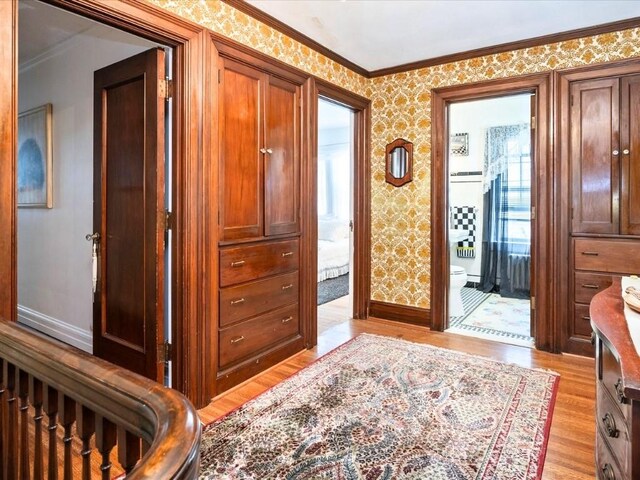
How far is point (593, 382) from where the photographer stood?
8.68ft

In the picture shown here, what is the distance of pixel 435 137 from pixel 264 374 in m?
2.58

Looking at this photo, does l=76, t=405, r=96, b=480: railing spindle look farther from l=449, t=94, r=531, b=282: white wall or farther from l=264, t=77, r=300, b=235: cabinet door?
l=449, t=94, r=531, b=282: white wall

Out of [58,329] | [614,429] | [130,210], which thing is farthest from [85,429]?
[58,329]

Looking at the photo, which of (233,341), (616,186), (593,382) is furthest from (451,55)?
(233,341)

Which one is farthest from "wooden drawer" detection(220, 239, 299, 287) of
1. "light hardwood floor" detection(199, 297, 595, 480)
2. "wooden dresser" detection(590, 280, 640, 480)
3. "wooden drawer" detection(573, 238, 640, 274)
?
"wooden drawer" detection(573, 238, 640, 274)

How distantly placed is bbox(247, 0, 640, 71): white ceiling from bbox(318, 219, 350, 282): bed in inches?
118

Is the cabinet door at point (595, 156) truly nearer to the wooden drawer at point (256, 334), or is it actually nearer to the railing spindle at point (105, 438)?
the wooden drawer at point (256, 334)

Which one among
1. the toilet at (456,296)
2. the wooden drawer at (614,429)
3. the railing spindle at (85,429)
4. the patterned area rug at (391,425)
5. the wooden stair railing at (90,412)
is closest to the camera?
the wooden stair railing at (90,412)

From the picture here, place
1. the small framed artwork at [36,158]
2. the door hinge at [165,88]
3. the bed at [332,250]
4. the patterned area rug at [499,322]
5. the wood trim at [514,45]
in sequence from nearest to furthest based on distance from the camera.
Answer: the door hinge at [165,88] → the wood trim at [514,45] → the small framed artwork at [36,158] → the patterned area rug at [499,322] → the bed at [332,250]

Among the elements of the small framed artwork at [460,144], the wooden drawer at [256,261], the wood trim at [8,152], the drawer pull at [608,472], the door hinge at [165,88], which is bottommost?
the drawer pull at [608,472]

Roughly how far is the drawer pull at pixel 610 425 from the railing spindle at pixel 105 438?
1.25m

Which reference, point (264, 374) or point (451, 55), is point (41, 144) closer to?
point (264, 374)

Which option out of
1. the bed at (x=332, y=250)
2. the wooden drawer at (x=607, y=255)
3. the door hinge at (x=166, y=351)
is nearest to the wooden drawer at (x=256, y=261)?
the door hinge at (x=166, y=351)

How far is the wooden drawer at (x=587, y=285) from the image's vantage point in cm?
304
